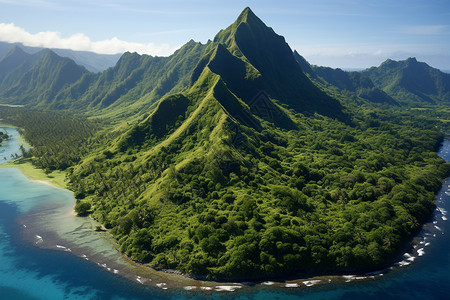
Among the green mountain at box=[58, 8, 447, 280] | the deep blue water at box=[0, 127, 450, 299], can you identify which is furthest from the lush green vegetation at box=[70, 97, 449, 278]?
the deep blue water at box=[0, 127, 450, 299]

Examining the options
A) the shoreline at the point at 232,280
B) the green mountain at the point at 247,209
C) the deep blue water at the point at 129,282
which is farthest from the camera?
the green mountain at the point at 247,209

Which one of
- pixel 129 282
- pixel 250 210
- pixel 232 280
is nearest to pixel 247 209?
pixel 250 210

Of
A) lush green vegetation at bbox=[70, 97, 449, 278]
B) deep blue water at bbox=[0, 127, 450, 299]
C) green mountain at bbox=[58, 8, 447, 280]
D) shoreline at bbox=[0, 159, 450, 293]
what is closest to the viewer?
deep blue water at bbox=[0, 127, 450, 299]

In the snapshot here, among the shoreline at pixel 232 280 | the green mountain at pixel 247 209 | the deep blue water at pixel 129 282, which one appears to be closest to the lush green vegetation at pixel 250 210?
the green mountain at pixel 247 209

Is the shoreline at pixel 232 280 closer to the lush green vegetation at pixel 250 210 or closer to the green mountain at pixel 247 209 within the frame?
the green mountain at pixel 247 209

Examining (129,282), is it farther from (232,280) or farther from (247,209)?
(247,209)

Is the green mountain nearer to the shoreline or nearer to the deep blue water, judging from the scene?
the shoreline

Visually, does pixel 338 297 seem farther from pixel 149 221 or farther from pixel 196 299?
pixel 149 221

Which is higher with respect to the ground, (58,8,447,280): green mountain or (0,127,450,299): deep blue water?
(58,8,447,280): green mountain

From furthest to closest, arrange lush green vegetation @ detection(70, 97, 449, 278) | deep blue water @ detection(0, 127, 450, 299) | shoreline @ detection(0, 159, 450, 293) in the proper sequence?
lush green vegetation @ detection(70, 97, 449, 278) → shoreline @ detection(0, 159, 450, 293) → deep blue water @ detection(0, 127, 450, 299)
